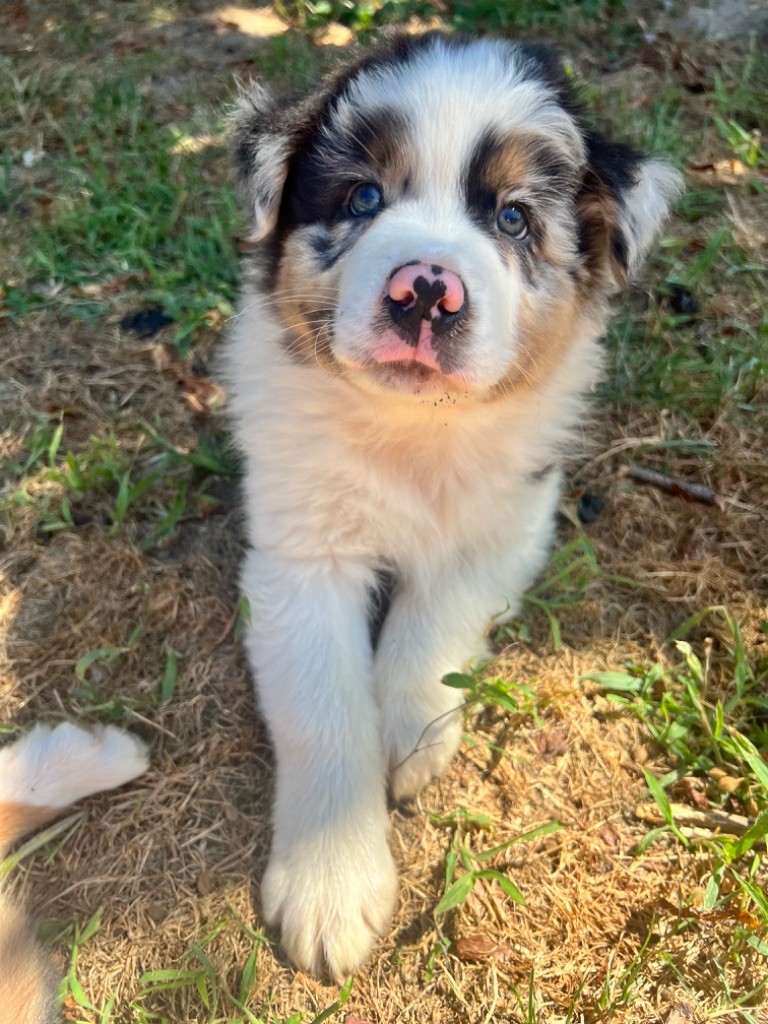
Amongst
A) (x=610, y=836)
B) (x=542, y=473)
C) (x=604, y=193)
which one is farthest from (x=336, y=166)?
(x=610, y=836)

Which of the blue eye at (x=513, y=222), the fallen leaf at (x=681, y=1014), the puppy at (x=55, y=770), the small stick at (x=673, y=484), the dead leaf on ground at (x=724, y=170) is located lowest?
the puppy at (x=55, y=770)

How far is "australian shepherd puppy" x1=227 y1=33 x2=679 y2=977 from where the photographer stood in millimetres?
2031

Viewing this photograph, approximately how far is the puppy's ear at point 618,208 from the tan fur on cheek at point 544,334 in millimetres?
125

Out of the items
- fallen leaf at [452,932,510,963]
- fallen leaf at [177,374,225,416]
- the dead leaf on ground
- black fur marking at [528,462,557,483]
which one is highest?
the dead leaf on ground

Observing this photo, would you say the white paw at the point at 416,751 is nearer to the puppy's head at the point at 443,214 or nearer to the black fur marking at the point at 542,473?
the black fur marking at the point at 542,473

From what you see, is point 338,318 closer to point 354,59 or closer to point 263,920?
point 354,59

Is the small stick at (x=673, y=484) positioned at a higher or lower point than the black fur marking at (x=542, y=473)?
lower

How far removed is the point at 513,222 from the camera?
2221mm

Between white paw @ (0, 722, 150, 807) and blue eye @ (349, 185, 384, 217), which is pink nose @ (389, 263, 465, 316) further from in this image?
white paw @ (0, 722, 150, 807)

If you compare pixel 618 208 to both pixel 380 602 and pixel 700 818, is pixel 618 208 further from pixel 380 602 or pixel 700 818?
pixel 700 818

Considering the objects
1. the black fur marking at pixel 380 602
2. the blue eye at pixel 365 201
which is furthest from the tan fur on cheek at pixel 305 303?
the black fur marking at pixel 380 602

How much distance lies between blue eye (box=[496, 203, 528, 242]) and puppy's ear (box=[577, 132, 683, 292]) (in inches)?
10.2

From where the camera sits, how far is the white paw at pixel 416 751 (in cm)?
235

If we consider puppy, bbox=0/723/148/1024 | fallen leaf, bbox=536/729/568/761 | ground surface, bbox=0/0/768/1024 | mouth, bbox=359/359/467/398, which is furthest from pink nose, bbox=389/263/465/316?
puppy, bbox=0/723/148/1024
